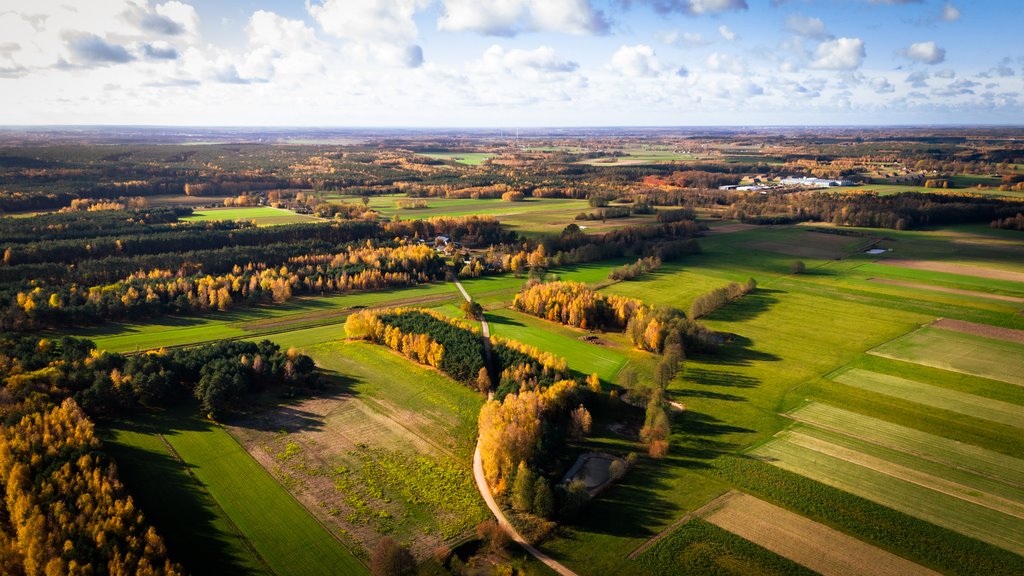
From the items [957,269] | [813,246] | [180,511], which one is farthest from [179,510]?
[813,246]

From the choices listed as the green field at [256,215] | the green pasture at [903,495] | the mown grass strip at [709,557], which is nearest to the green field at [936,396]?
the green pasture at [903,495]

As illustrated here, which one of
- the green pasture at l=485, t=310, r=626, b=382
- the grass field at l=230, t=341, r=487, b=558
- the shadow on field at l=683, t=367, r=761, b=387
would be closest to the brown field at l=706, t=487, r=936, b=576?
the grass field at l=230, t=341, r=487, b=558

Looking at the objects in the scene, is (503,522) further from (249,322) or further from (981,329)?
(981,329)

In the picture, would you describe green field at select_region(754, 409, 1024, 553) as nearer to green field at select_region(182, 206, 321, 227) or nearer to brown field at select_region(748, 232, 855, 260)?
brown field at select_region(748, 232, 855, 260)

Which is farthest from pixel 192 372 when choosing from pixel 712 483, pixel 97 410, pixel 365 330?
pixel 712 483

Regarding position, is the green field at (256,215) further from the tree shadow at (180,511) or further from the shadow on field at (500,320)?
the tree shadow at (180,511)
